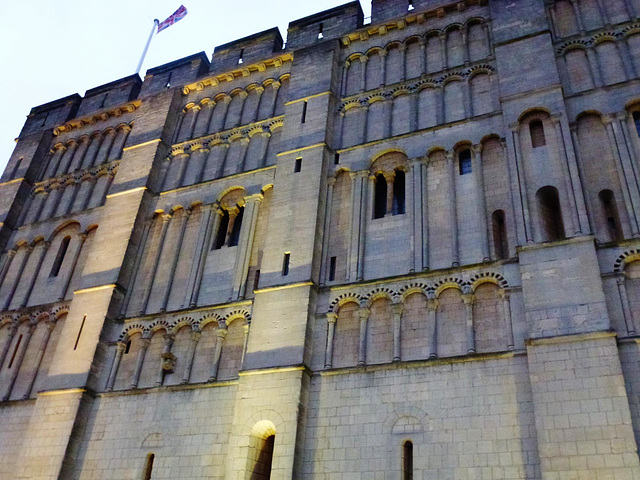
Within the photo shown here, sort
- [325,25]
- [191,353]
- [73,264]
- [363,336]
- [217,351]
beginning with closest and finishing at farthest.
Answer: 1. [363,336]
2. [217,351]
3. [191,353]
4. [73,264]
5. [325,25]

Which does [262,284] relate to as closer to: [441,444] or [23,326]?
[441,444]

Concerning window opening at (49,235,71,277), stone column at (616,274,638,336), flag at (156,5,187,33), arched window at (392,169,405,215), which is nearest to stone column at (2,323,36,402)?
window opening at (49,235,71,277)

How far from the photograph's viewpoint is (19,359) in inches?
806

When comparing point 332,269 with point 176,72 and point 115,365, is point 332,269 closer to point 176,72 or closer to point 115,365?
point 115,365

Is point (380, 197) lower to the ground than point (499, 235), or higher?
higher

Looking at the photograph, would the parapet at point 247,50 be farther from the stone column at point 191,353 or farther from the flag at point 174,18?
the stone column at point 191,353

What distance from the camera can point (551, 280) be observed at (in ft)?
43.8

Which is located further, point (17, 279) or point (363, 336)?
point (17, 279)

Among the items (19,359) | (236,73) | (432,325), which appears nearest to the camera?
(432,325)

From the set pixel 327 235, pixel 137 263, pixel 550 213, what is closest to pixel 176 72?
pixel 137 263

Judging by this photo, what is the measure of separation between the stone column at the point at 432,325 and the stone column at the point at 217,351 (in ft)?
19.1

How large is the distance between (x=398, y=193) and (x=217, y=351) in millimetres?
6746

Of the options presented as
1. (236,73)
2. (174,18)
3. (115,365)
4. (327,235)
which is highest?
(174,18)

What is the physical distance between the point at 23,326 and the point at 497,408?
16206 millimetres
